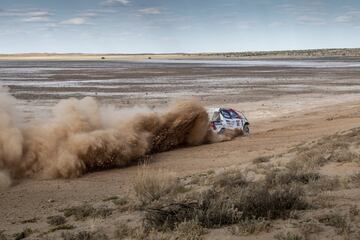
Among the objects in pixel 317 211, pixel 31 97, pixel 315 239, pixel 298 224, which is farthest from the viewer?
pixel 31 97

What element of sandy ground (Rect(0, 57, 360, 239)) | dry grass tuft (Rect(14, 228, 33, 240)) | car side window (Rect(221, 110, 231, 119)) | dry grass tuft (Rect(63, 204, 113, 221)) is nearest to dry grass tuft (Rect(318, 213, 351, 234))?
sandy ground (Rect(0, 57, 360, 239))

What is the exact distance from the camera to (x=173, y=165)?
16.7 meters

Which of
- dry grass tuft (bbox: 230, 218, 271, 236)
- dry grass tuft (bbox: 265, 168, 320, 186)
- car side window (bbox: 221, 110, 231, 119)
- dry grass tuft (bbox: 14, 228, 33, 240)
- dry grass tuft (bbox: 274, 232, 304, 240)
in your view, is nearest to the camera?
dry grass tuft (bbox: 274, 232, 304, 240)

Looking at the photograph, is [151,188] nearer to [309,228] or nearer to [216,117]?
[309,228]

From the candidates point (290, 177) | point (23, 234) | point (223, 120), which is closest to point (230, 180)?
point (290, 177)

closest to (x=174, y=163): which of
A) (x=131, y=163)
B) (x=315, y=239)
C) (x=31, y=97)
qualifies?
(x=131, y=163)

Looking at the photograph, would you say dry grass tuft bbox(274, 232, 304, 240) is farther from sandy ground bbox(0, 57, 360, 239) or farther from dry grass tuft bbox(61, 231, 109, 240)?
dry grass tuft bbox(61, 231, 109, 240)

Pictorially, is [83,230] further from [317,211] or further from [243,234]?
[317,211]

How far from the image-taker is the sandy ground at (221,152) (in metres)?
12.3

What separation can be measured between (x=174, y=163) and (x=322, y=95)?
26081mm

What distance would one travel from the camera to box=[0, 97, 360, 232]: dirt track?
1209 centimetres

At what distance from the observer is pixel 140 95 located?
3922cm

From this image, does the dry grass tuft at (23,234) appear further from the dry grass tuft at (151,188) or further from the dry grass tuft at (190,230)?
the dry grass tuft at (190,230)

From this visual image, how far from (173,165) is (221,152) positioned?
2441 millimetres
